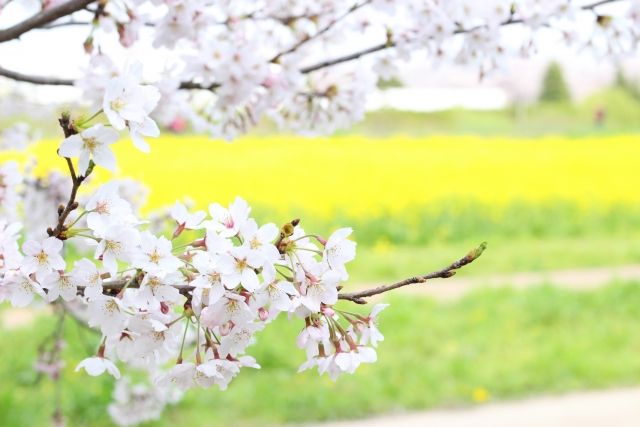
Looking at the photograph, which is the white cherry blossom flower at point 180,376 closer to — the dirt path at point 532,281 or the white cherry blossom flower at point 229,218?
the white cherry blossom flower at point 229,218

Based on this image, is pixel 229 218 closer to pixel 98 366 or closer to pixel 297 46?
pixel 98 366

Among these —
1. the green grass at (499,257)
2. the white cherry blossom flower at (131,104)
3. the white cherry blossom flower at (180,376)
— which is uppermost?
the white cherry blossom flower at (131,104)

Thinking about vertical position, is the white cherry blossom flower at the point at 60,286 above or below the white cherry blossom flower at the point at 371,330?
above

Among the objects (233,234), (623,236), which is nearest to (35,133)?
(233,234)

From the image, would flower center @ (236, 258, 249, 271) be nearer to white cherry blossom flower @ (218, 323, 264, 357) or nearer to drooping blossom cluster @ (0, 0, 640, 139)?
white cherry blossom flower @ (218, 323, 264, 357)

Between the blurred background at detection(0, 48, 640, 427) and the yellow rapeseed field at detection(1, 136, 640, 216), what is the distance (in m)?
0.04

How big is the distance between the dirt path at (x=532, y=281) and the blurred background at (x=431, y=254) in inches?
1.1

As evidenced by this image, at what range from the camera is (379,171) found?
11.0m

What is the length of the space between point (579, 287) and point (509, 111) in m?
15.5

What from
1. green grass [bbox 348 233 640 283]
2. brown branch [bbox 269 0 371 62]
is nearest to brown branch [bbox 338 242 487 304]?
brown branch [bbox 269 0 371 62]

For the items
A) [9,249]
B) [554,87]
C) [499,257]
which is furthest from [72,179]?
[554,87]

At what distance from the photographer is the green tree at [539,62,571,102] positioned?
2264cm

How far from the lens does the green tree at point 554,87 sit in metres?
22.6

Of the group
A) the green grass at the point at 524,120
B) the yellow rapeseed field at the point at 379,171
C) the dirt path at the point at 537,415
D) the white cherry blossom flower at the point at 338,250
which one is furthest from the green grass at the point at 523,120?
the white cherry blossom flower at the point at 338,250
